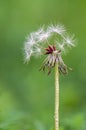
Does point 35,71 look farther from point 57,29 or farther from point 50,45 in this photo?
point 50,45

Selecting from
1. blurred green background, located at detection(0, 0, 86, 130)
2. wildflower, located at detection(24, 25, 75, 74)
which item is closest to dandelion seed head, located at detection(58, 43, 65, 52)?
wildflower, located at detection(24, 25, 75, 74)

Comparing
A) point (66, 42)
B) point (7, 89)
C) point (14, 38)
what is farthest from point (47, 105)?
point (66, 42)

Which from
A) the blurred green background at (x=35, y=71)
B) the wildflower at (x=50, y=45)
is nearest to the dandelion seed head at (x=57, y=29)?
the wildflower at (x=50, y=45)

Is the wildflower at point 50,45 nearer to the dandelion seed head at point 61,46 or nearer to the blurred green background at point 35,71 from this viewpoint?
the dandelion seed head at point 61,46

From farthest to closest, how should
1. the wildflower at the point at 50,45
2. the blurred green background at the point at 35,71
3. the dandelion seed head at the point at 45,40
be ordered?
1. the blurred green background at the point at 35,71
2. the dandelion seed head at the point at 45,40
3. the wildflower at the point at 50,45

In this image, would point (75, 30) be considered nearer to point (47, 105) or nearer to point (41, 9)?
point (41, 9)

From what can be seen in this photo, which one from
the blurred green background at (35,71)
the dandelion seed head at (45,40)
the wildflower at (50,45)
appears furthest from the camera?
the blurred green background at (35,71)

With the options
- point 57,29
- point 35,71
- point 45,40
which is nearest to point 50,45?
point 45,40

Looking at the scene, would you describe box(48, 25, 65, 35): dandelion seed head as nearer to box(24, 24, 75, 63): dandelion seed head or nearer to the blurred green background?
box(24, 24, 75, 63): dandelion seed head
